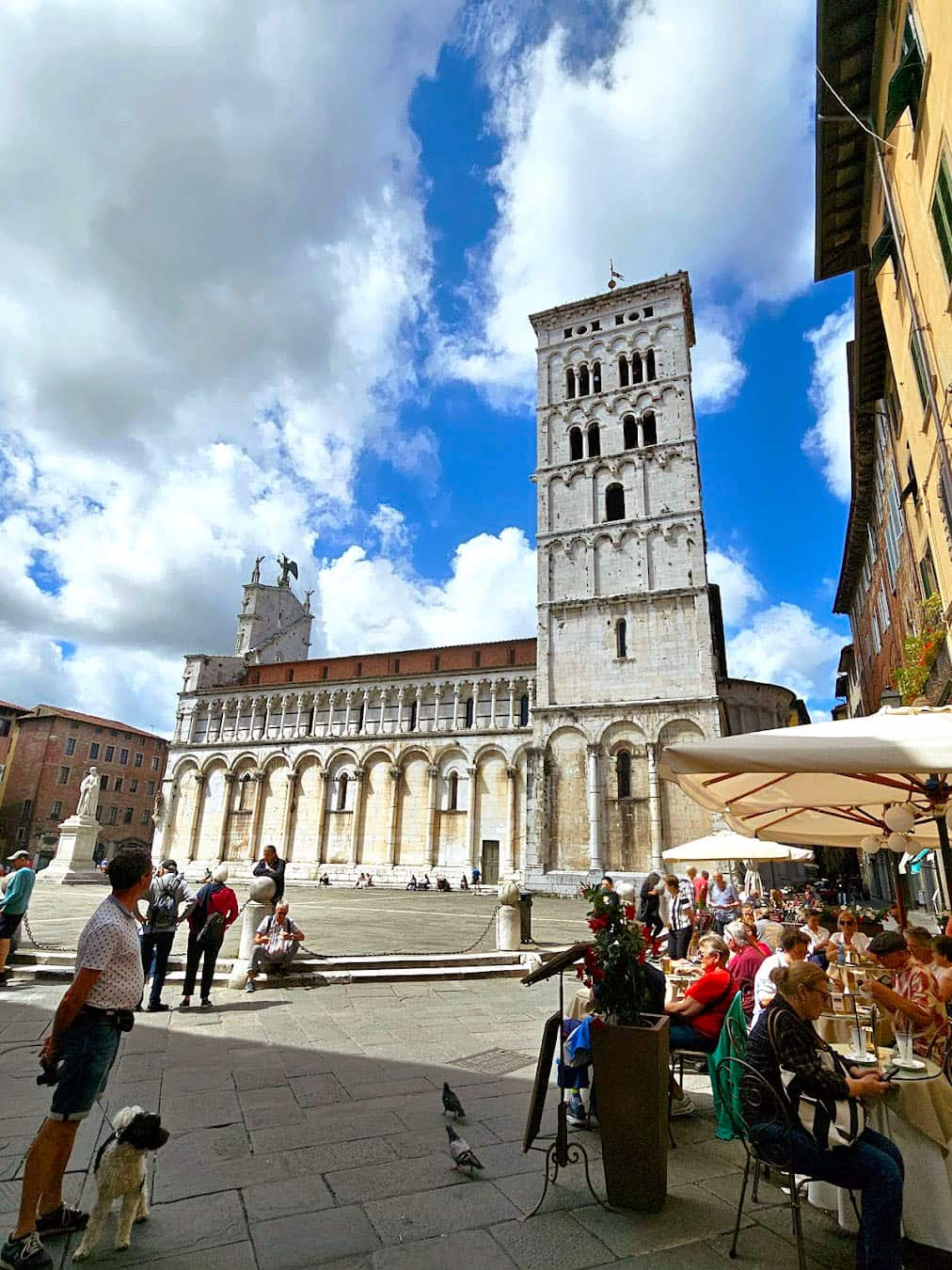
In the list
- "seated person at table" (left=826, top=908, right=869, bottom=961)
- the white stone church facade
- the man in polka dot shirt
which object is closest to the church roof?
the white stone church facade

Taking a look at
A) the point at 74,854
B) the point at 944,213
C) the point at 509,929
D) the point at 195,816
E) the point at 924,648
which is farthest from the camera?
the point at 195,816

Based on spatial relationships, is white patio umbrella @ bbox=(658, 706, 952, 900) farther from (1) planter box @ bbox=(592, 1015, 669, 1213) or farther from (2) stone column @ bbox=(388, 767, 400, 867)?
(2) stone column @ bbox=(388, 767, 400, 867)

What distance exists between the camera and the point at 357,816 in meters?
38.2

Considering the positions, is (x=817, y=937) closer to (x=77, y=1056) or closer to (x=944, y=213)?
(x=77, y=1056)

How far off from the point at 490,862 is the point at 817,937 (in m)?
28.2

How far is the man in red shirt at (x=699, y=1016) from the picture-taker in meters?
4.82

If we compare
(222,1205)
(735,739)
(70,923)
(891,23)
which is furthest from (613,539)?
(222,1205)

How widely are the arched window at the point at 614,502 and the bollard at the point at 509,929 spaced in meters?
25.3

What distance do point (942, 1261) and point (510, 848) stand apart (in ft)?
105

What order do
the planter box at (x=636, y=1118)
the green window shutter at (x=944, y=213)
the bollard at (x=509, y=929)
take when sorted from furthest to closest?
the bollard at (x=509, y=929) < the green window shutter at (x=944, y=213) < the planter box at (x=636, y=1118)

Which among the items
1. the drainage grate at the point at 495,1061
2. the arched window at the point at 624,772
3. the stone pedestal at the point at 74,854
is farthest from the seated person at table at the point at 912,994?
the stone pedestal at the point at 74,854

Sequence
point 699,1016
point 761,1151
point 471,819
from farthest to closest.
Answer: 1. point 471,819
2. point 699,1016
3. point 761,1151

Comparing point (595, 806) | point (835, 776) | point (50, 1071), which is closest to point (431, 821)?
point (595, 806)

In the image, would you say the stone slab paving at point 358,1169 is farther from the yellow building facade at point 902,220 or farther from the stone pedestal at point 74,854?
the stone pedestal at point 74,854
